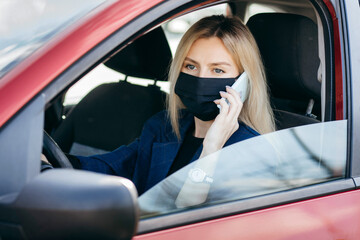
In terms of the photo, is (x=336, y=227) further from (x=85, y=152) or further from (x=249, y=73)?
(x=85, y=152)

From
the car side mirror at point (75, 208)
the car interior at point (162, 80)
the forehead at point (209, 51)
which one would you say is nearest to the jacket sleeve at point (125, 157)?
the car interior at point (162, 80)

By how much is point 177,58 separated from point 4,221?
135 cm

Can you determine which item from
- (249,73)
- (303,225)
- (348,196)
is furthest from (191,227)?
(249,73)

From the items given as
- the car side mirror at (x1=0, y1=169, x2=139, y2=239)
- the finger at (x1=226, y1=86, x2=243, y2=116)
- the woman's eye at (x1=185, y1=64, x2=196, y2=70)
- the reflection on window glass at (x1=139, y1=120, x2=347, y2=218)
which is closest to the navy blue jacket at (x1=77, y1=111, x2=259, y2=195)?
the finger at (x1=226, y1=86, x2=243, y2=116)

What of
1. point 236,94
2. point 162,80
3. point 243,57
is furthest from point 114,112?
point 236,94

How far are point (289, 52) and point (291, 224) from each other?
3.28 ft

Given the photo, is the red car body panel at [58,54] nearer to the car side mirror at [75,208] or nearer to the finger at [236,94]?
the car side mirror at [75,208]

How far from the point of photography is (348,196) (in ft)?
5.29

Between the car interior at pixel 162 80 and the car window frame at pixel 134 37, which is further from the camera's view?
the car interior at pixel 162 80

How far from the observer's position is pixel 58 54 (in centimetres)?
122

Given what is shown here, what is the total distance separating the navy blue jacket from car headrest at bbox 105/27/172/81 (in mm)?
512

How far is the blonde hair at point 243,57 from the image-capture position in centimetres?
219

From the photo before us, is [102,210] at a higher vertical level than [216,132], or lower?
higher

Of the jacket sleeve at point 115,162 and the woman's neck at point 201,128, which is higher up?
the woman's neck at point 201,128
